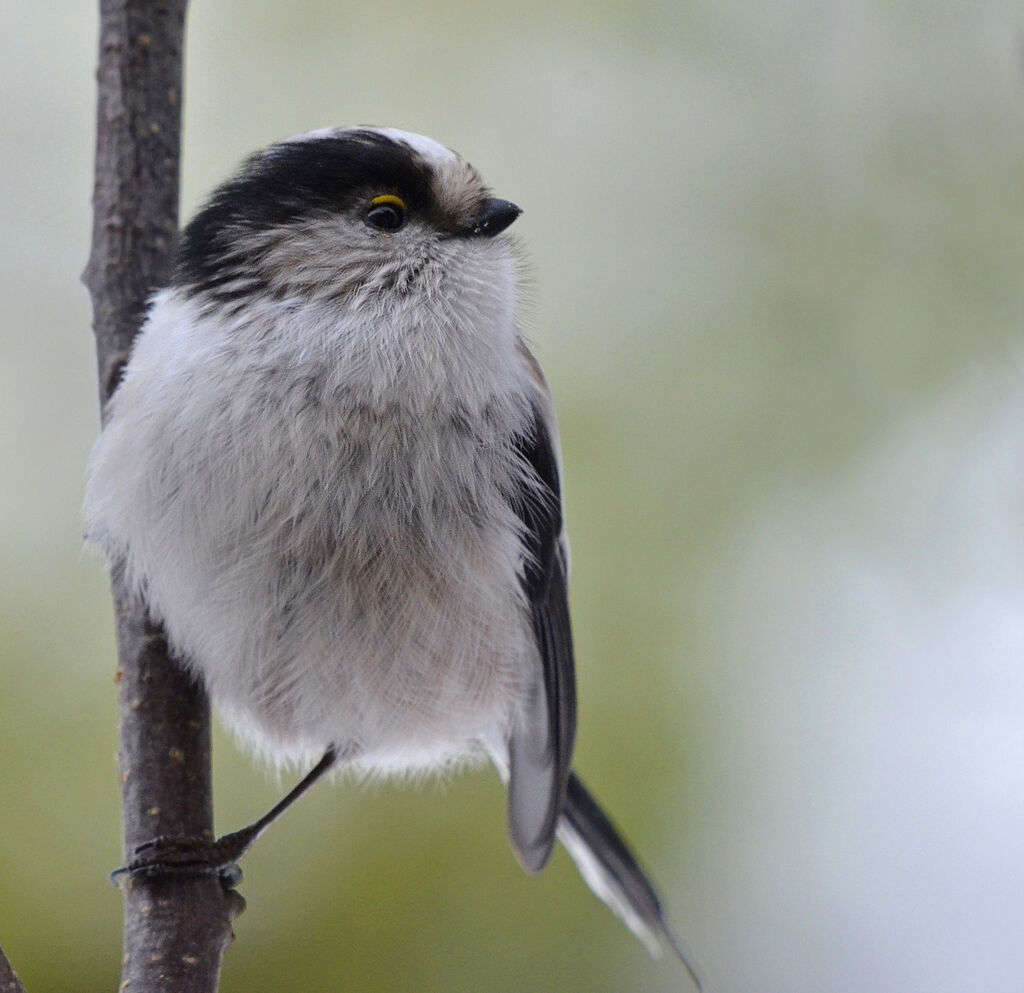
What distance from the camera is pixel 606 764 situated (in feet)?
8.16

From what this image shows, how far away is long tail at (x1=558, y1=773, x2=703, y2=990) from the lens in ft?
7.65

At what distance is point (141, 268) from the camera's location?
1.92m

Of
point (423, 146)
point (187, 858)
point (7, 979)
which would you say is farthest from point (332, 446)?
point (7, 979)

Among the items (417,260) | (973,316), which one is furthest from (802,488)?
(417,260)

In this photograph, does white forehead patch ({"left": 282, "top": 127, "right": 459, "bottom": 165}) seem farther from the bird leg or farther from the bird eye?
the bird leg

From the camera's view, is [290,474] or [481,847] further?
[481,847]

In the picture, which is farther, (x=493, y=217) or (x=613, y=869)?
(x=613, y=869)

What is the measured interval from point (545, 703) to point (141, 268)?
3.43 feet

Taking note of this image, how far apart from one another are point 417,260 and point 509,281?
0.18 m

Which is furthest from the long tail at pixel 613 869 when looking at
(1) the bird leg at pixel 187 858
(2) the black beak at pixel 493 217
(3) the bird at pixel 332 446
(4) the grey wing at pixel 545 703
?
(2) the black beak at pixel 493 217

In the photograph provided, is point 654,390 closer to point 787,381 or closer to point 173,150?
point 787,381

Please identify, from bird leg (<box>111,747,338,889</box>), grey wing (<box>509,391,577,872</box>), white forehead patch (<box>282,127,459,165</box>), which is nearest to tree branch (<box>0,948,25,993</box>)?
bird leg (<box>111,747,338,889</box>)

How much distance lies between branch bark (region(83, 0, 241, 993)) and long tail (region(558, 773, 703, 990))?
85 cm

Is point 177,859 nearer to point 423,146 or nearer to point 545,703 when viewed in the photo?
point 545,703
